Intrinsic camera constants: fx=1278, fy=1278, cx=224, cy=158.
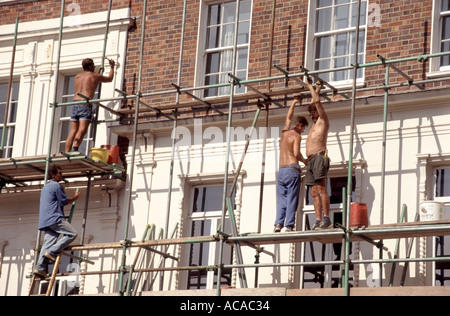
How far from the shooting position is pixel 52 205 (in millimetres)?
20781

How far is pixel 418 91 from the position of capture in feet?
66.7

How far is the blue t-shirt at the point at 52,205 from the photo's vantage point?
20708 mm

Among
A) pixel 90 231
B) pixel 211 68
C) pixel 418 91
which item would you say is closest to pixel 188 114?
pixel 211 68

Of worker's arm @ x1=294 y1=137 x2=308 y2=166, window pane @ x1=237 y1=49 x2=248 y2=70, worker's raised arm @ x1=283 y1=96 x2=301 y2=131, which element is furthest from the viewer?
window pane @ x1=237 y1=49 x2=248 y2=70

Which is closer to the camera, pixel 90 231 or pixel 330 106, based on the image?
pixel 330 106

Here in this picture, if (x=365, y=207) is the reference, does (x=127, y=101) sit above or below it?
Answer: above

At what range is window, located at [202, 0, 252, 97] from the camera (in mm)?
22531

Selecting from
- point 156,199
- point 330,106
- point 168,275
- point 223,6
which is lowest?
point 168,275

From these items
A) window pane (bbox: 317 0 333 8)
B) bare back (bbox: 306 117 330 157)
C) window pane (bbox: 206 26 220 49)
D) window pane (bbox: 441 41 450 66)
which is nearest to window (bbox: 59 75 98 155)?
window pane (bbox: 206 26 220 49)

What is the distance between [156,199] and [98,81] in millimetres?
2286

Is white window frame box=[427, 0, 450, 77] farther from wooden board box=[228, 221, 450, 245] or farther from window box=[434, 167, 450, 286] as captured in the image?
wooden board box=[228, 221, 450, 245]

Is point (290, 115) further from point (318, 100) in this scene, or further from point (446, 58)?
point (446, 58)

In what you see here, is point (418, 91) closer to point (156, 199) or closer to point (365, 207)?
point (365, 207)

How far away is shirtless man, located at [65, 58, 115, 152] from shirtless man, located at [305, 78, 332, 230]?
4229mm
